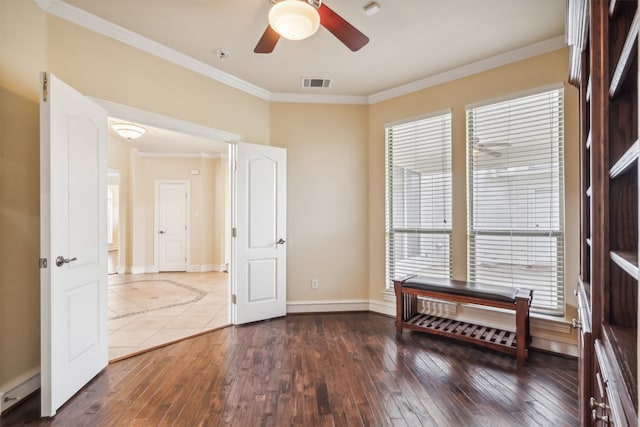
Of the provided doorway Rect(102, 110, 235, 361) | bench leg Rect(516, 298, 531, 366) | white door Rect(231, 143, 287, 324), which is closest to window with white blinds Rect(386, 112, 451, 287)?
bench leg Rect(516, 298, 531, 366)

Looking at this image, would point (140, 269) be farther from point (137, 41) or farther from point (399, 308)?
point (399, 308)

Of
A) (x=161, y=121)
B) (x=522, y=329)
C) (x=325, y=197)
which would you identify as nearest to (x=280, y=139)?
(x=325, y=197)

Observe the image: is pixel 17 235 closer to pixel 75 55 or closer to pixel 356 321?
pixel 75 55

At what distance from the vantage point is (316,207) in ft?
14.0

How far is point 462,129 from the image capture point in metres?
3.50

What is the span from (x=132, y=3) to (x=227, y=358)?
304cm

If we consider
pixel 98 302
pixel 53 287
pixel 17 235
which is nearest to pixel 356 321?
pixel 98 302

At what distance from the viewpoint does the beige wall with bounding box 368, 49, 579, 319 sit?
112 inches

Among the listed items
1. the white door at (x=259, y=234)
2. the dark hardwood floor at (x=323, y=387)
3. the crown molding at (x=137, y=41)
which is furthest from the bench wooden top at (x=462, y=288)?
the crown molding at (x=137, y=41)

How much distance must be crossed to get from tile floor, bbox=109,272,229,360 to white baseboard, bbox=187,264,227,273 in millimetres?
579

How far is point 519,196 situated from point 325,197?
2238 millimetres

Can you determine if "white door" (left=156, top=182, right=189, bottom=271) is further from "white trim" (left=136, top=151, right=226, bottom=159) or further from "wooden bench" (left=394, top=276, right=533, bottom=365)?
"wooden bench" (left=394, top=276, right=533, bottom=365)

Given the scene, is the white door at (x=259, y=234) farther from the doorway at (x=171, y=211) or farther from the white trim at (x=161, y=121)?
the doorway at (x=171, y=211)

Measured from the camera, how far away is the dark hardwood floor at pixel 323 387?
6.61 ft
